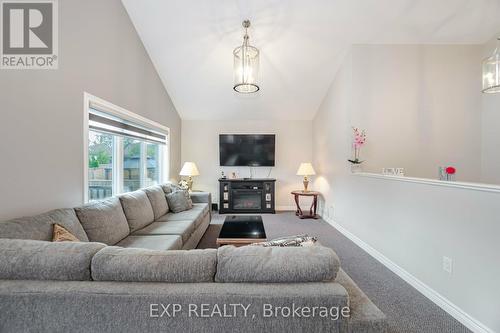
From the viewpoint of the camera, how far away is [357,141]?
3.76 meters

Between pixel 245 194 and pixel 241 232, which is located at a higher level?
pixel 245 194

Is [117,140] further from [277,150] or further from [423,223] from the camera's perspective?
[423,223]

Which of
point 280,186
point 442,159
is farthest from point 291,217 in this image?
point 442,159

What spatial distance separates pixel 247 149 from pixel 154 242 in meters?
3.73

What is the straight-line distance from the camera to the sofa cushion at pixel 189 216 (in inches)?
129

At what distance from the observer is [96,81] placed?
2645 millimetres

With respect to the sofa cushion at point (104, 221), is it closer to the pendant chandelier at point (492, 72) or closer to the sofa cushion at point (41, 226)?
the sofa cushion at point (41, 226)

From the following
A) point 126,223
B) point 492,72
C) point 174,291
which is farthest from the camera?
point 126,223

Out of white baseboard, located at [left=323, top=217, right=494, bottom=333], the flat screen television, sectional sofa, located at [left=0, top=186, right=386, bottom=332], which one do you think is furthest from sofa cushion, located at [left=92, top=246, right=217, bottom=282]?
the flat screen television

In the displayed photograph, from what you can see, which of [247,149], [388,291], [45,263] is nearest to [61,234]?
[45,263]

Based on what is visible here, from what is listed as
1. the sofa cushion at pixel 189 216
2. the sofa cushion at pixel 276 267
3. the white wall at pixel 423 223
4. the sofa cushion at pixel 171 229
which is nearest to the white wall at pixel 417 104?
the white wall at pixel 423 223

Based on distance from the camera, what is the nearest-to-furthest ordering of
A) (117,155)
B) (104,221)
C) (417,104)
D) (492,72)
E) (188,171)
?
1. (104,221)
2. (492,72)
3. (117,155)
4. (417,104)
5. (188,171)

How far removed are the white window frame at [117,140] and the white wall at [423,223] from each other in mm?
3398

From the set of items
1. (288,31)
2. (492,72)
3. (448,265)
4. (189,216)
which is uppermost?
(288,31)
